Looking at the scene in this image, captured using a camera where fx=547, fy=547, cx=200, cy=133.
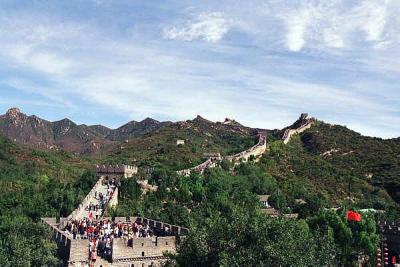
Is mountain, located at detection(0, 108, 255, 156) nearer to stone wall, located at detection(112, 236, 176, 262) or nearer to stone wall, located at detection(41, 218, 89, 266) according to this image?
stone wall, located at detection(112, 236, 176, 262)

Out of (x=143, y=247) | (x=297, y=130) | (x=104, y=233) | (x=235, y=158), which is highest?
(x=297, y=130)

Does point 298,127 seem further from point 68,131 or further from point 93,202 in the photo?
point 68,131

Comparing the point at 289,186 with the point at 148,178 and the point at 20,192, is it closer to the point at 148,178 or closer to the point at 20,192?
the point at 148,178

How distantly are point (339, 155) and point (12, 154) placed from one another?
196 ft

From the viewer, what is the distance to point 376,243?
45.8 metres

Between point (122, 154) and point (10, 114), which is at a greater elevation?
point (10, 114)

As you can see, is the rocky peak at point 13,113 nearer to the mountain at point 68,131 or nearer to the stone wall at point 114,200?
the mountain at point 68,131

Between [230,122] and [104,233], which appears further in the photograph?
[230,122]

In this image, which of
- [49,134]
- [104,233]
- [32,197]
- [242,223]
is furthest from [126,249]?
[49,134]

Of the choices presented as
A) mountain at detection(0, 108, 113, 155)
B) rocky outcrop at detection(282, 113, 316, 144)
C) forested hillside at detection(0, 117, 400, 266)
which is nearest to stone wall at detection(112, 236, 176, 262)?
forested hillside at detection(0, 117, 400, 266)

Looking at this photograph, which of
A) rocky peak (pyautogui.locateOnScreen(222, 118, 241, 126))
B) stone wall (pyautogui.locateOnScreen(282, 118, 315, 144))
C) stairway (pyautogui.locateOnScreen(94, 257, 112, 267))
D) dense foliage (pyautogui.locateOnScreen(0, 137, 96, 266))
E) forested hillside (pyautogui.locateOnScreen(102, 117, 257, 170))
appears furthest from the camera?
rocky peak (pyautogui.locateOnScreen(222, 118, 241, 126))

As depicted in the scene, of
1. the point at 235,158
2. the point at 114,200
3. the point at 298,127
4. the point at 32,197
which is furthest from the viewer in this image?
the point at 298,127

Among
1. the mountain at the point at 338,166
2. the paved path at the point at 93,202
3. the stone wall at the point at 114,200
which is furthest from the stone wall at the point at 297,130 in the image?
the stone wall at the point at 114,200

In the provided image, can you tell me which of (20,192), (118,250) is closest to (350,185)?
(20,192)
